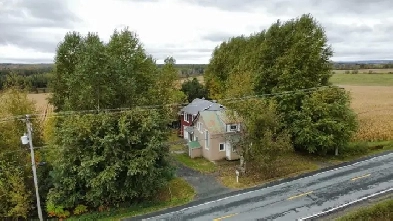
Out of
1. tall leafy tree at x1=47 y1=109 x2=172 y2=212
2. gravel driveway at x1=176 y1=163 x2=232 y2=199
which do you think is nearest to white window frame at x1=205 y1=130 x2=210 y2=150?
gravel driveway at x1=176 y1=163 x2=232 y2=199

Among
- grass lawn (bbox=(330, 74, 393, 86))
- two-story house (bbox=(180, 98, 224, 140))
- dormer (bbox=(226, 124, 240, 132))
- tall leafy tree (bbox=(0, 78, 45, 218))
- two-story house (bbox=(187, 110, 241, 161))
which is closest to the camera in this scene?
tall leafy tree (bbox=(0, 78, 45, 218))

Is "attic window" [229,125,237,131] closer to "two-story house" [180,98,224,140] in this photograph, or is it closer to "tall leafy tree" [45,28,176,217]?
"two-story house" [180,98,224,140]

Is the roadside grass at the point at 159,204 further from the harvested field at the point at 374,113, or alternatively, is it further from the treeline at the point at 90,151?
the harvested field at the point at 374,113

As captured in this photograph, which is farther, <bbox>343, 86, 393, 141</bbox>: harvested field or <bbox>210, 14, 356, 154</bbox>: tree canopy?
<bbox>343, 86, 393, 141</bbox>: harvested field

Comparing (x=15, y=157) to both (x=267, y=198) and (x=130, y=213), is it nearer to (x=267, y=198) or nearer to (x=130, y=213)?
(x=130, y=213)

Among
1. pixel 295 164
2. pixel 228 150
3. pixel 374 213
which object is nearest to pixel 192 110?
pixel 228 150

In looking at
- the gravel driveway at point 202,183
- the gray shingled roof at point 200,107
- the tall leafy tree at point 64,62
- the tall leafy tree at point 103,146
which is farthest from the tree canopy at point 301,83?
the tall leafy tree at point 64,62

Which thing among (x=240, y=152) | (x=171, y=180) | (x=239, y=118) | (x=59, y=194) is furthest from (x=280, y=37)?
(x=59, y=194)
